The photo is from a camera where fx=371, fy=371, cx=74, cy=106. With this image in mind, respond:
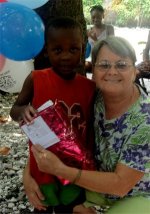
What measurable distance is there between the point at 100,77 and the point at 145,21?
16.9 m

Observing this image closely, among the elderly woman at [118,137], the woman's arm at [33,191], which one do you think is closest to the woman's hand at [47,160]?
the elderly woman at [118,137]

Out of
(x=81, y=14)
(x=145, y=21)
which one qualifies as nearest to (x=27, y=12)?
(x=81, y=14)

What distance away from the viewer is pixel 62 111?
163cm

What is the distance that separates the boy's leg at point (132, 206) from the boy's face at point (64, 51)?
629mm

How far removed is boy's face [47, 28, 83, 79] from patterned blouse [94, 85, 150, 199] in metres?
0.19

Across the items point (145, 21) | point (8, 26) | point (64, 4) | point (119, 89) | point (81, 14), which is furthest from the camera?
point (145, 21)

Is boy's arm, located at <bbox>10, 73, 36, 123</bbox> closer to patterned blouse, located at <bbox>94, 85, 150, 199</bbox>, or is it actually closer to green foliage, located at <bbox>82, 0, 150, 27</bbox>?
patterned blouse, located at <bbox>94, 85, 150, 199</bbox>

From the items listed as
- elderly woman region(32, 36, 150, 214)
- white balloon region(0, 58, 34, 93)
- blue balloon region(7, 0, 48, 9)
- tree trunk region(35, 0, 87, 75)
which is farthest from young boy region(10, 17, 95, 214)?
tree trunk region(35, 0, 87, 75)

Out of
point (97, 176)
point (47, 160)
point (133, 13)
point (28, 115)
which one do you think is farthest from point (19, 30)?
point (133, 13)

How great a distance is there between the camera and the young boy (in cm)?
170

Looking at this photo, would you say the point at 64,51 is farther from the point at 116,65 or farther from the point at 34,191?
the point at 34,191

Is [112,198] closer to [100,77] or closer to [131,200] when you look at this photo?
[131,200]

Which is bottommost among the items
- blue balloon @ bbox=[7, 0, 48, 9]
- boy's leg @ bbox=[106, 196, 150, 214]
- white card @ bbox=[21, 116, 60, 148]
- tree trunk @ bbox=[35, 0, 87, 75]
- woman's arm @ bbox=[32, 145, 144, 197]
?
boy's leg @ bbox=[106, 196, 150, 214]

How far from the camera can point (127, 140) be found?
155 centimetres
